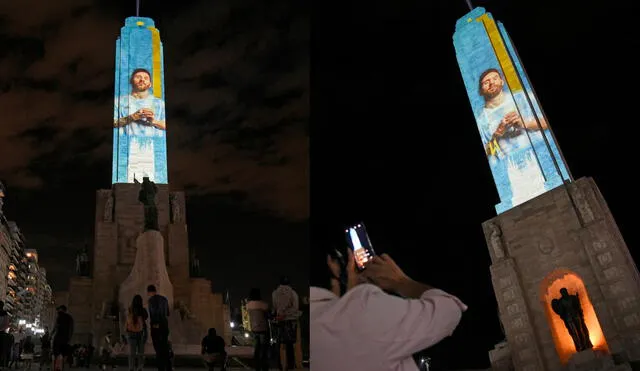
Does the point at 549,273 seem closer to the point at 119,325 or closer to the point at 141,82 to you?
the point at 119,325

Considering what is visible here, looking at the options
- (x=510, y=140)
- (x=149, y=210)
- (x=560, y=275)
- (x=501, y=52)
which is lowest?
(x=560, y=275)

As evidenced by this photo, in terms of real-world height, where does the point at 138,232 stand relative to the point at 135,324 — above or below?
above

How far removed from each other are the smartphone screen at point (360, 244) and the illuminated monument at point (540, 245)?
13.8 ft

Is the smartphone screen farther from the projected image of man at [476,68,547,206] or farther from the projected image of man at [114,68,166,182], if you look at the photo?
the projected image of man at [114,68,166,182]

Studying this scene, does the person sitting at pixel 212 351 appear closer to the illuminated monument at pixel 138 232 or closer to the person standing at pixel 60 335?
the person standing at pixel 60 335

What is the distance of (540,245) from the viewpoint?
9.26 meters

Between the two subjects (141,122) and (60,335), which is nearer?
(60,335)

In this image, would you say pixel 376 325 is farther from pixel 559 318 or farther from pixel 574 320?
pixel 559 318

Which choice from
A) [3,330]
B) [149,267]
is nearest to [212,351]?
[3,330]

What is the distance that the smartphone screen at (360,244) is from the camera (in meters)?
2.15

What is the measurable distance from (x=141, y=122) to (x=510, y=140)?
14.3m

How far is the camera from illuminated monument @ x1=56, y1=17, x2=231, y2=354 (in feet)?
44.4

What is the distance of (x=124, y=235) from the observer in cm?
1781

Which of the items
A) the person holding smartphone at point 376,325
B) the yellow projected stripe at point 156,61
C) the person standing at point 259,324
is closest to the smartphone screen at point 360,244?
the person holding smartphone at point 376,325
